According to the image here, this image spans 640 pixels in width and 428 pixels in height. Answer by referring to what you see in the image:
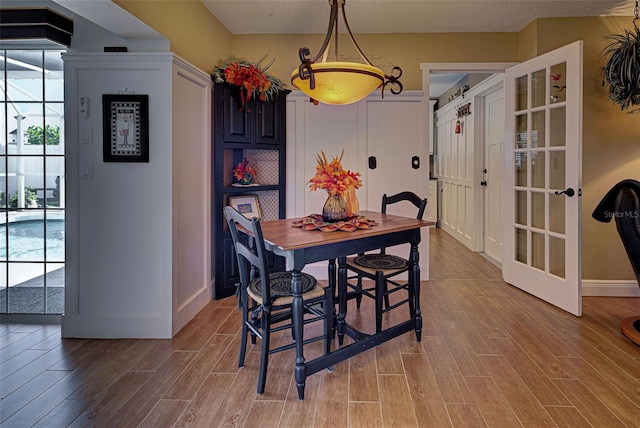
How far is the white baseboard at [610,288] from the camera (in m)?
3.58

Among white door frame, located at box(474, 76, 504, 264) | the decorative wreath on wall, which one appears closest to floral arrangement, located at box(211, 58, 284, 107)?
the decorative wreath on wall

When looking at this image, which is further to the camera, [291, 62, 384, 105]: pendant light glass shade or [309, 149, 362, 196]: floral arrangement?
[309, 149, 362, 196]: floral arrangement

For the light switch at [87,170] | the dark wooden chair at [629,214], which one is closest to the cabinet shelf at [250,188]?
the light switch at [87,170]

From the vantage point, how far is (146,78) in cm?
257

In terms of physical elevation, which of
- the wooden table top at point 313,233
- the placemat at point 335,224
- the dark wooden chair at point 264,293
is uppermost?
the placemat at point 335,224

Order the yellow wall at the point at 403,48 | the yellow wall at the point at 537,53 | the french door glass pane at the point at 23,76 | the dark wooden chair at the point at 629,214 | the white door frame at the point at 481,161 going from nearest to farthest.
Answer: the dark wooden chair at the point at 629,214, the french door glass pane at the point at 23,76, the yellow wall at the point at 537,53, the yellow wall at the point at 403,48, the white door frame at the point at 481,161

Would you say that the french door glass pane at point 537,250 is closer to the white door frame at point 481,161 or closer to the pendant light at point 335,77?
the white door frame at point 481,161

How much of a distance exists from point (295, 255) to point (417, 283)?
1.05 m

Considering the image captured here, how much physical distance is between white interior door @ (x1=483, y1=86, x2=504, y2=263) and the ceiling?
119 centimetres

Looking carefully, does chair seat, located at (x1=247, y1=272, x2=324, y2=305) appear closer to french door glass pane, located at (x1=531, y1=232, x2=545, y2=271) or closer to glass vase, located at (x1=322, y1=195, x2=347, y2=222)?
glass vase, located at (x1=322, y1=195, x2=347, y2=222)

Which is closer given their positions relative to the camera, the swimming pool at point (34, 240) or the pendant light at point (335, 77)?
the pendant light at point (335, 77)

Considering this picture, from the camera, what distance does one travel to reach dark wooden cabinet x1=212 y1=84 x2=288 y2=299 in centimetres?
339

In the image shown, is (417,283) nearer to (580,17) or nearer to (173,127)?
(173,127)

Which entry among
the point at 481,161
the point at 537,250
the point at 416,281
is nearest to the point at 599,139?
the point at 537,250
